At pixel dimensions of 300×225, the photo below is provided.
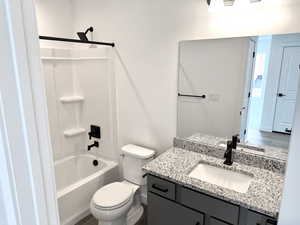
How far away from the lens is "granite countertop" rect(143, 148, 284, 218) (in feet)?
3.95

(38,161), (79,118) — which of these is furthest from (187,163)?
(79,118)

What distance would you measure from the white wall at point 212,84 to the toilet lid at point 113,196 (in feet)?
2.54

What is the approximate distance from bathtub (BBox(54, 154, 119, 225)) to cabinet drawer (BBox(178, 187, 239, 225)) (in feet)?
3.95

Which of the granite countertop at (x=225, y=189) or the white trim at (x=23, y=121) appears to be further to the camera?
the granite countertop at (x=225, y=189)

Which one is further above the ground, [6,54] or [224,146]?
[6,54]

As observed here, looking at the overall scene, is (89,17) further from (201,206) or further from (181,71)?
(201,206)

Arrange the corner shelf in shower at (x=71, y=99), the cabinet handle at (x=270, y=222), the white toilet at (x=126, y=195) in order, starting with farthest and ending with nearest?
the corner shelf in shower at (x=71, y=99) < the white toilet at (x=126, y=195) < the cabinet handle at (x=270, y=222)

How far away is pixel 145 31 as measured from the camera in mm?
2102

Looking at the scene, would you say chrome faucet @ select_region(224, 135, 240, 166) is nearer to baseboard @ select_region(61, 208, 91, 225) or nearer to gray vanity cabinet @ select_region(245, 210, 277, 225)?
gray vanity cabinet @ select_region(245, 210, 277, 225)

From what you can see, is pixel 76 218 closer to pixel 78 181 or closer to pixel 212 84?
pixel 78 181

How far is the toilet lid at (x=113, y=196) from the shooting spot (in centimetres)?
181

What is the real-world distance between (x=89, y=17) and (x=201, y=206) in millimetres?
2340

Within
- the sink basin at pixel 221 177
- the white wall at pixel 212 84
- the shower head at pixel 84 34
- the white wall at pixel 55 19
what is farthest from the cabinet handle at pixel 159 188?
the white wall at pixel 55 19

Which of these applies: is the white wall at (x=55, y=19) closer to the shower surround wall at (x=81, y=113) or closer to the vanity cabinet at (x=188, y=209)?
the shower surround wall at (x=81, y=113)
